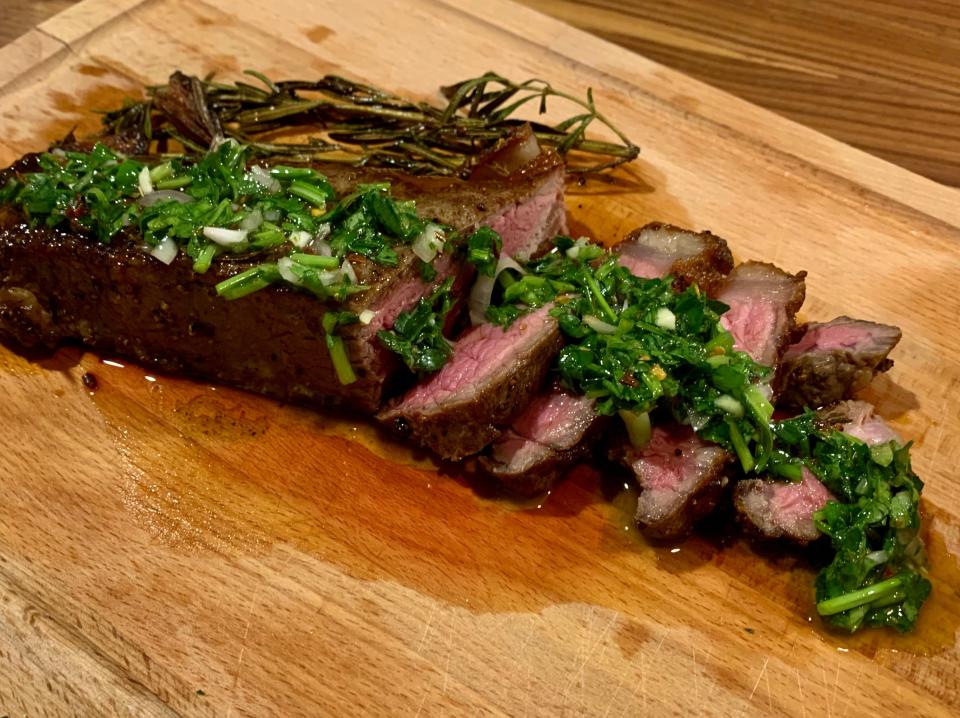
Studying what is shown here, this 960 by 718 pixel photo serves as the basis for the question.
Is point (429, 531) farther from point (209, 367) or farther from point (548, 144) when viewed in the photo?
point (548, 144)

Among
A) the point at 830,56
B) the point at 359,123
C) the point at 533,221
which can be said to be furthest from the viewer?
the point at 830,56

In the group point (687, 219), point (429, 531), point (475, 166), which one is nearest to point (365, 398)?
point (429, 531)

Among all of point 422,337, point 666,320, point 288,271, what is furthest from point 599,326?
point 288,271

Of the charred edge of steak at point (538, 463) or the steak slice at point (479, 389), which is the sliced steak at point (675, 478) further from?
the steak slice at point (479, 389)

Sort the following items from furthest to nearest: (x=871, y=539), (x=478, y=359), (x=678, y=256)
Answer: (x=678, y=256)
(x=478, y=359)
(x=871, y=539)

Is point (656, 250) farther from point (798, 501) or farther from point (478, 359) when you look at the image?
point (798, 501)

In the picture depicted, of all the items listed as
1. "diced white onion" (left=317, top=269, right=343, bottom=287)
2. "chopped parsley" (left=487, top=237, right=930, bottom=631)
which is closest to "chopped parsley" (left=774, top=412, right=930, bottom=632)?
"chopped parsley" (left=487, top=237, right=930, bottom=631)

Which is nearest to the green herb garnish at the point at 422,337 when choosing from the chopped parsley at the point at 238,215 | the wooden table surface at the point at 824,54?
the chopped parsley at the point at 238,215
